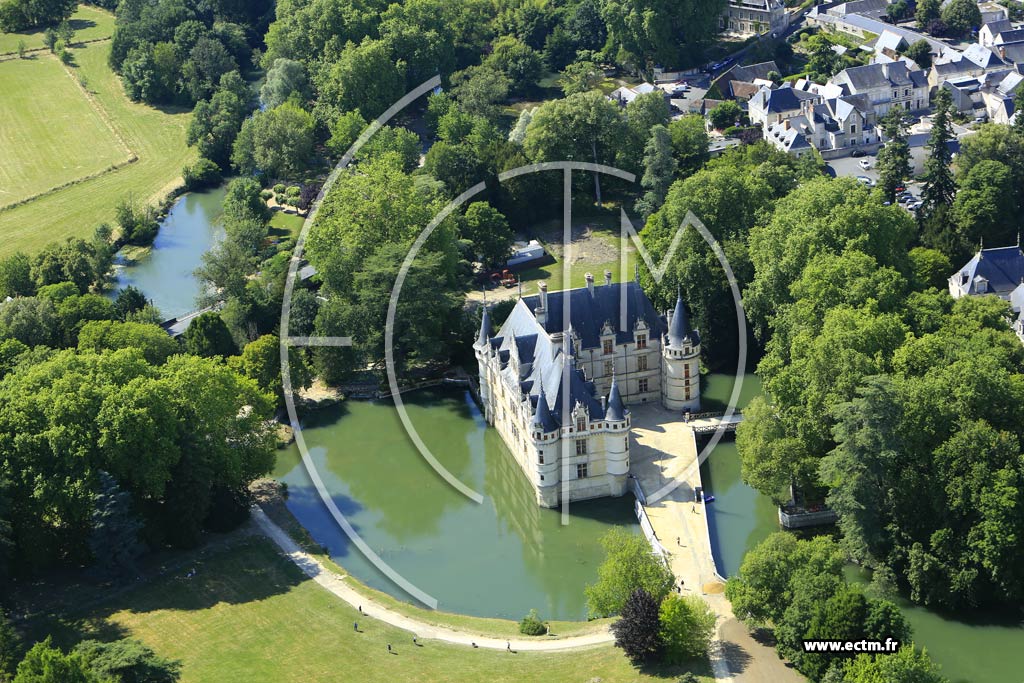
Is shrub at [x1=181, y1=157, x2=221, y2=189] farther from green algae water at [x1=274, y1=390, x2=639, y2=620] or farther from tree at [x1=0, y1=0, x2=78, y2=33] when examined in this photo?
tree at [x1=0, y1=0, x2=78, y2=33]

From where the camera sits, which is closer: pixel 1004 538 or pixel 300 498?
pixel 1004 538

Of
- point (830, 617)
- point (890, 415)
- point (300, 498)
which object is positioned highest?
point (890, 415)

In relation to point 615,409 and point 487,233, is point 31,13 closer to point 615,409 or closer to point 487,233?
point 487,233

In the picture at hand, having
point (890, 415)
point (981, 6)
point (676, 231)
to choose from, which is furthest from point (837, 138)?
point (890, 415)

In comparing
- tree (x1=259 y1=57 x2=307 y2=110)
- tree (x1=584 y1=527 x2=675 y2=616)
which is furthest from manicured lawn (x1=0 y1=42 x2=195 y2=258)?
tree (x1=584 y1=527 x2=675 y2=616)

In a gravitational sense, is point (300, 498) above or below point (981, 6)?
below

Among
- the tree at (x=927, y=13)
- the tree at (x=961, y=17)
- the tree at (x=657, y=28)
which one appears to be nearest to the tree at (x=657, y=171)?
the tree at (x=657, y=28)

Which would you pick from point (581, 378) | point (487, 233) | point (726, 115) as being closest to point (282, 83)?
point (487, 233)

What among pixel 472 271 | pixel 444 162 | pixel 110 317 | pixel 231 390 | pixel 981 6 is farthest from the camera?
pixel 981 6

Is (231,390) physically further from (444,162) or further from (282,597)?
(444,162)
